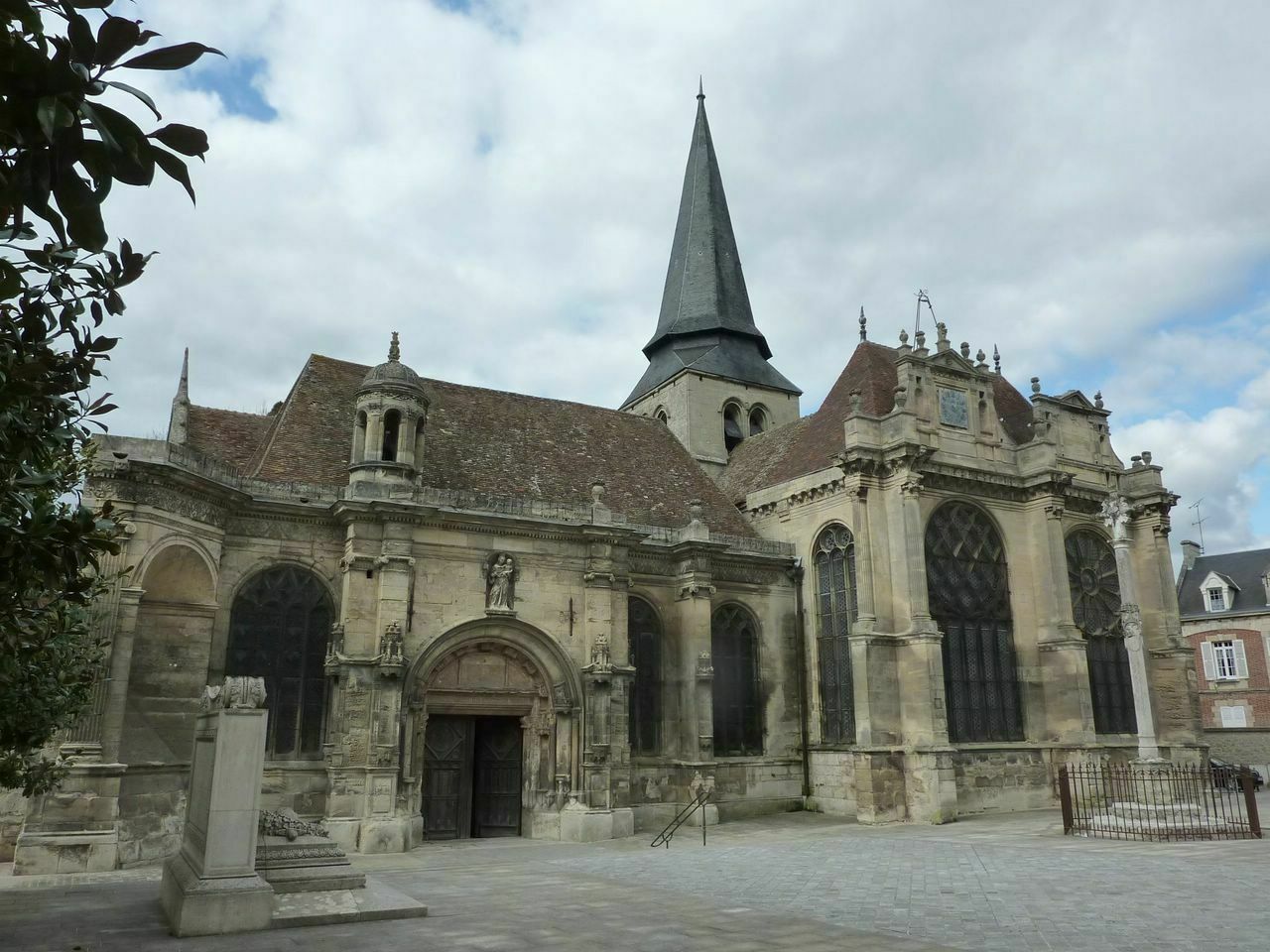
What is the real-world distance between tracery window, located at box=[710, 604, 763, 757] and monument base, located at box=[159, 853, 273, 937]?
570 inches

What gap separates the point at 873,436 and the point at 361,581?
41.4 ft

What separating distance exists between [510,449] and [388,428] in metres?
4.37

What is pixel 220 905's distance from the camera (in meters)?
9.15

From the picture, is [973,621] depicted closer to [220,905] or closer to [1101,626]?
[1101,626]

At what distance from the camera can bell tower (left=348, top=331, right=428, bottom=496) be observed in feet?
62.2

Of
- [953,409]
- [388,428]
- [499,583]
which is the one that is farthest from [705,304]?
[499,583]

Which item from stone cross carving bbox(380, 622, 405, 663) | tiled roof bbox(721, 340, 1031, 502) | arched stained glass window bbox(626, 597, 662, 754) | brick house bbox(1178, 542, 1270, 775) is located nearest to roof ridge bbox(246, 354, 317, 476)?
stone cross carving bbox(380, 622, 405, 663)

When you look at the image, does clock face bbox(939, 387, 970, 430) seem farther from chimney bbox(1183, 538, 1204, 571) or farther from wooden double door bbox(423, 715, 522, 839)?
chimney bbox(1183, 538, 1204, 571)

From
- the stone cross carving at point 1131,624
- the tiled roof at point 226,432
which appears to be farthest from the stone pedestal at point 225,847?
the stone cross carving at point 1131,624

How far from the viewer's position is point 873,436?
75.9 feet

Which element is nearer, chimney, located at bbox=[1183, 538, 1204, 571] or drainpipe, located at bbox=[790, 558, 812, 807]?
drainpipe, located at bbox=[790, 558, 812, 807]

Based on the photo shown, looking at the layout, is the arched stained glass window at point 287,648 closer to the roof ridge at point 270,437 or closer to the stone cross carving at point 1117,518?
the roof ridge at point 270,437

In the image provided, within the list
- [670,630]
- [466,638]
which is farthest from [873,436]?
[466,638]

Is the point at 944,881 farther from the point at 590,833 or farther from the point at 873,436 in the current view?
the point at 873,436
